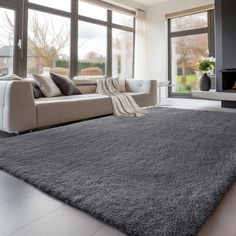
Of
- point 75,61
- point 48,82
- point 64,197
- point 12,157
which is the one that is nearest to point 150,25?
point 75,61

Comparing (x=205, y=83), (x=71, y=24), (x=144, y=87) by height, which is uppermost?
(x=71, y=24)

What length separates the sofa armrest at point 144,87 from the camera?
457cm

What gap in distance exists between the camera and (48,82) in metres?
3.52

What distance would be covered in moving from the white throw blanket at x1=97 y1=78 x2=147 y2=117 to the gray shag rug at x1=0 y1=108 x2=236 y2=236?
3.55 ft

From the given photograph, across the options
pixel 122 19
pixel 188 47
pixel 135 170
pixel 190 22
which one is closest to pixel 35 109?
pixel 135 170

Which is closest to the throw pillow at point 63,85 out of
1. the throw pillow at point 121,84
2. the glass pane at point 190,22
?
the throw pillow at point 121,84

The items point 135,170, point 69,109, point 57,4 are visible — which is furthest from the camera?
point 57,4

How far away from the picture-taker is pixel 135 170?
1477 mm

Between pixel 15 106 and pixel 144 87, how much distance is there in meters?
2.65

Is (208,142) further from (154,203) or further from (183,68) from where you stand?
(183,68)

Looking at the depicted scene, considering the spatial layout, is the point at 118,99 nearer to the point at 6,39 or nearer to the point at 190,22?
the point at 6,39

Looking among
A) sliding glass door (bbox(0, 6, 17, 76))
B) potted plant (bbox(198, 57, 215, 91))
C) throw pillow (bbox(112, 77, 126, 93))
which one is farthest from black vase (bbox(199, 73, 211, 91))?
sliding glass door (bbox(0, 6, 17, 76))

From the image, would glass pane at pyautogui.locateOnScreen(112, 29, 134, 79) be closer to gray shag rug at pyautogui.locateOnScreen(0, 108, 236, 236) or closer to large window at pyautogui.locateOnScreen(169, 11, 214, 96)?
large window at pyautogui.locateOnScreen(169, 11, 214, 96)

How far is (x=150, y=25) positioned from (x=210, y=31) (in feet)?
5.36
